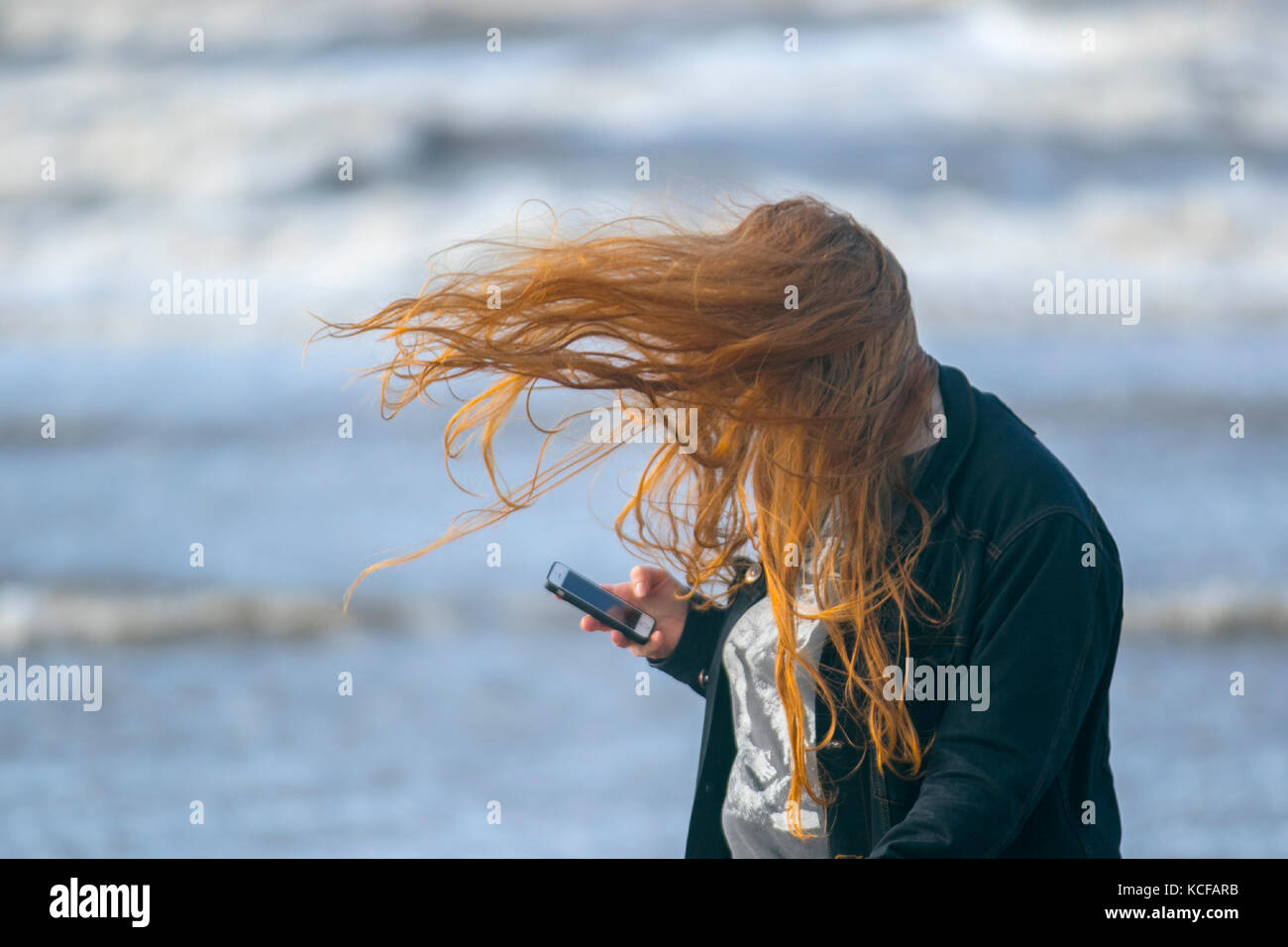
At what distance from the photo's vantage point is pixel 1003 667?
1636 millimetres

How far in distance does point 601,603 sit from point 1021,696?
918 mm

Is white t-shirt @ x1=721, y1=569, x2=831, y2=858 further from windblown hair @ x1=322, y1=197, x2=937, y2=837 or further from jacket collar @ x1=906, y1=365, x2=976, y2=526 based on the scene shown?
jacket collar @ x1=906, y1=365, x2=976, y2=526

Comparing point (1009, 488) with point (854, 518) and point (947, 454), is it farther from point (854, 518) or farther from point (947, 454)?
point (854, 518)

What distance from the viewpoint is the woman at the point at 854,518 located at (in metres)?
1.64

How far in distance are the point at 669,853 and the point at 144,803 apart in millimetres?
2426

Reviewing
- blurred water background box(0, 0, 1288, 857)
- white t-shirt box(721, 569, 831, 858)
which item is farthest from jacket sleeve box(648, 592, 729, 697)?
blurred water background box(0, 0, 1288, 857)

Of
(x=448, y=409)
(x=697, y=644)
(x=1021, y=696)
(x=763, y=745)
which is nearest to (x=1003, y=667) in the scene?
(x=1021, y=696)

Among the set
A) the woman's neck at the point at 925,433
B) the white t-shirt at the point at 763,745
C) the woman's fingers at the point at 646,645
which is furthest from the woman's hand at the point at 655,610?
the woman's neck at the point at 925,433

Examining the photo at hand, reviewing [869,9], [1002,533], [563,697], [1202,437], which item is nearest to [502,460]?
[563,697]

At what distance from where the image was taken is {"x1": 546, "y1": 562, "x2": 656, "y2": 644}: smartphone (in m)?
2.29

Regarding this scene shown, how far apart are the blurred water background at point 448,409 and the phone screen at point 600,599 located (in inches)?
28.2

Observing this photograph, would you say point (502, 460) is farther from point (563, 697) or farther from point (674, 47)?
point (674, 47)

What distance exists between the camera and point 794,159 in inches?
725

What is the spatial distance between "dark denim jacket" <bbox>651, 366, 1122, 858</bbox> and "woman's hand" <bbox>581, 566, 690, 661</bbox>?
1.67 feet
